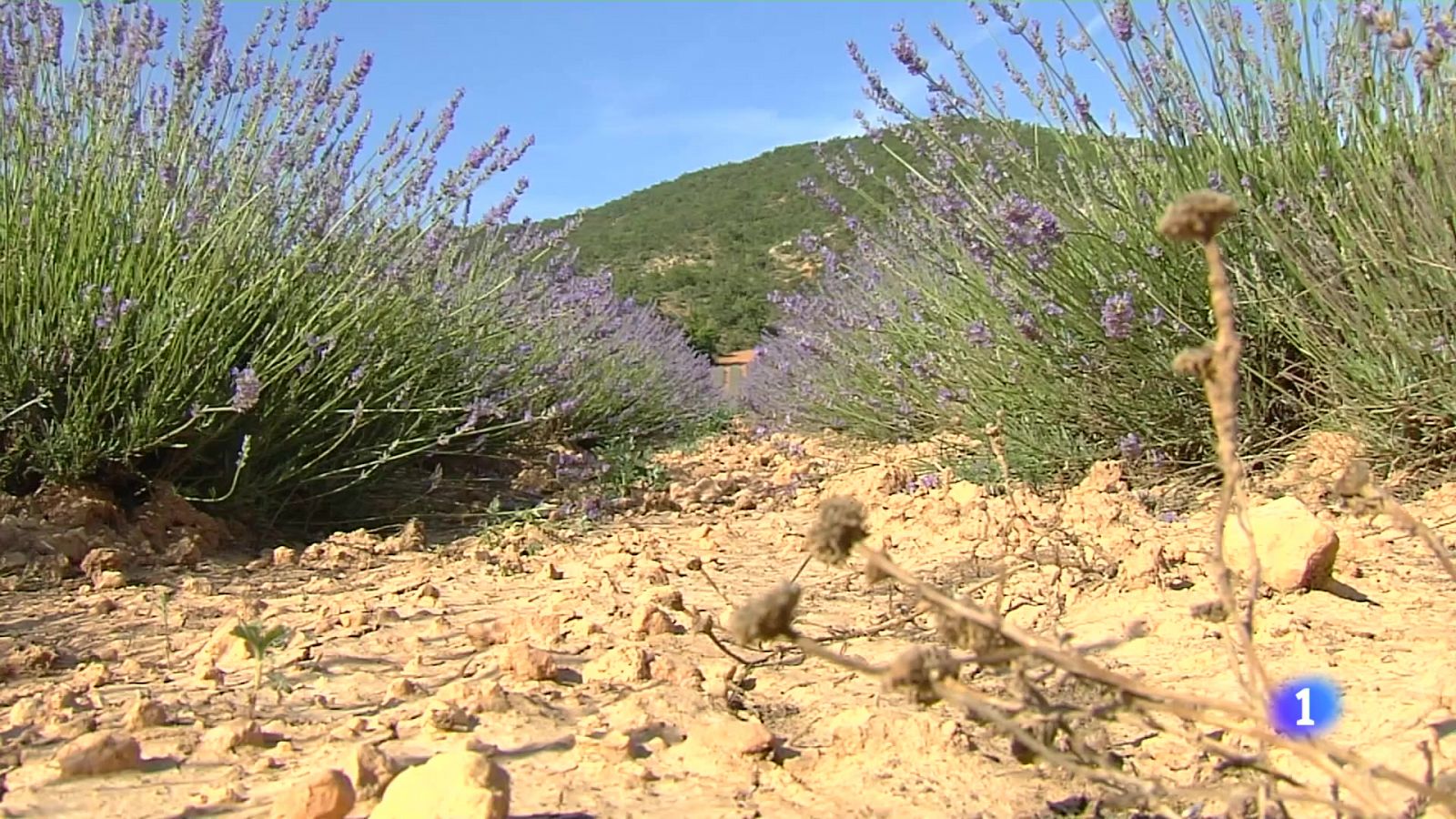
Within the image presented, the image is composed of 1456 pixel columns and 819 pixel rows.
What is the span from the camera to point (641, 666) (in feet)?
5.74

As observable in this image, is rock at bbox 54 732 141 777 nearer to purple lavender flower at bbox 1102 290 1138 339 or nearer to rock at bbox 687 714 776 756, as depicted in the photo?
rock at bbox 687 714 776 756

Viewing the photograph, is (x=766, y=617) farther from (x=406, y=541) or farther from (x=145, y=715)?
(x=406, y=541)

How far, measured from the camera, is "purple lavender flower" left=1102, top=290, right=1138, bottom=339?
2805 mm

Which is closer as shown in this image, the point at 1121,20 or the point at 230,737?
the point at 230,737

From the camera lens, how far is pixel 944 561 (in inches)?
103

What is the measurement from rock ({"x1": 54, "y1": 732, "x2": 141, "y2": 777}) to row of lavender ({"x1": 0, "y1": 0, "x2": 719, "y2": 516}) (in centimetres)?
136

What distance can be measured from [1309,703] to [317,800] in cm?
116

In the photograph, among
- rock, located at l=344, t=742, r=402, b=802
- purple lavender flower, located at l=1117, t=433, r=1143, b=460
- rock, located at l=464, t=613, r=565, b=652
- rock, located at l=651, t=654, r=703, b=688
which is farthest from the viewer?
purple lavender flower, located at l=1117, t=433, r=1143, b=460

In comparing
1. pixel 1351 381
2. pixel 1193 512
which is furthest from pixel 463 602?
pixel 1351 381

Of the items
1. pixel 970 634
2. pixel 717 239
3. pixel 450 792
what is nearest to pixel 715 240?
pixel 717 239

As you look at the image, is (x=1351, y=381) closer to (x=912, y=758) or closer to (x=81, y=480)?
(x=912, y=758)

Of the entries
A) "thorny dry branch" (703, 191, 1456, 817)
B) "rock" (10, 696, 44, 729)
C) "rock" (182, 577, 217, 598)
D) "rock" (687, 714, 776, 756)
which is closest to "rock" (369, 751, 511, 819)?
"rock" (687, 714, 776, 756)

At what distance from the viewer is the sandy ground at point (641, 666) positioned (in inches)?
52.7

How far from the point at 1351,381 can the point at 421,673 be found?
2.19 m
